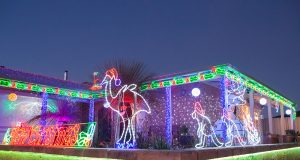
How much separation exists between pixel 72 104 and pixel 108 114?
2080mm

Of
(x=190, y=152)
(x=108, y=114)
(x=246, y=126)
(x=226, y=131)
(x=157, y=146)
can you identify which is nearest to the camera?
(x=190, y=152)

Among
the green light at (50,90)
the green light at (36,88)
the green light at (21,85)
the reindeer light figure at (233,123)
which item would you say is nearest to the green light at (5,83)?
the green light at (21,85)

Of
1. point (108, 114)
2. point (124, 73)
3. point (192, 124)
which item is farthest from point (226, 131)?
point (108, 114)

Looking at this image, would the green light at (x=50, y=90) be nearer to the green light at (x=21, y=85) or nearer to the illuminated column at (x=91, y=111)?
the green light at (x=21, y=85)

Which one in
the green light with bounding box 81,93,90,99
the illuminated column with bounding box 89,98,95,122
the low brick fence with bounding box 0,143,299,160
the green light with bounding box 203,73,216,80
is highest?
the green light with bounding box 203,73,216,80

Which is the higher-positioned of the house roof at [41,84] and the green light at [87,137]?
the house roof at [41,84]

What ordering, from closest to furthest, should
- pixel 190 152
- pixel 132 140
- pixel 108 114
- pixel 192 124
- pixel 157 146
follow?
pixel 190 152 → pixel 157 146 → pixel 132 140 → pixel 192 124 → pixel 108 114

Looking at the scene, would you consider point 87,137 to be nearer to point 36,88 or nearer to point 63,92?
point 36,88

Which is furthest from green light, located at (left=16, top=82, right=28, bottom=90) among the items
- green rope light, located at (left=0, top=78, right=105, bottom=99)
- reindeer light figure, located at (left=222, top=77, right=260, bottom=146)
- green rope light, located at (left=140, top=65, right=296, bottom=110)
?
reindeer light figure, located at (left=222, top=77, right=260, bottom=146)

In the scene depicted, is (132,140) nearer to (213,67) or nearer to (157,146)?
(157,146)

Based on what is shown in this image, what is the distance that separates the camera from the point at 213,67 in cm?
1141

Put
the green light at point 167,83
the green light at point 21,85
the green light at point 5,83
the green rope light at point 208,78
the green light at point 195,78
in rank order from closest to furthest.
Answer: the green rope light at point 208,78 → the green light at point 195,78 → the green light at point 5,83 → the green light at point 167,83 → the green light at point 21,85

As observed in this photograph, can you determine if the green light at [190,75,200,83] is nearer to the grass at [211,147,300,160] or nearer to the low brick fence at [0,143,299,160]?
the grass at [211,147,300,160]

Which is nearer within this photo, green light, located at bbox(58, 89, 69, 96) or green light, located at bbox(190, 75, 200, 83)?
green light, located at bbox(190, 75, 200, 83)
